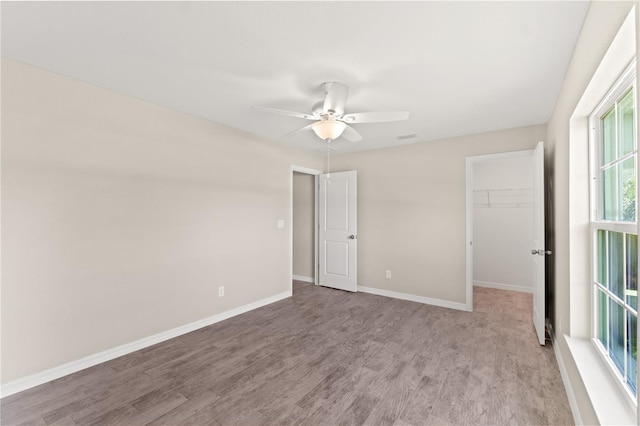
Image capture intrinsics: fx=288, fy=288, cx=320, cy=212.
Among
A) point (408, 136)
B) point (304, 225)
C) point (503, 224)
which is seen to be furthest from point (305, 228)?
point (503, 224)

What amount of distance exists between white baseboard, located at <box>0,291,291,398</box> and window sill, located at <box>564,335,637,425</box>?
335 cm

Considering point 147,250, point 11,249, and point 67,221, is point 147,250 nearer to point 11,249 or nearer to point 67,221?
point 67,221

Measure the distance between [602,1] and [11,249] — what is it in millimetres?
3867

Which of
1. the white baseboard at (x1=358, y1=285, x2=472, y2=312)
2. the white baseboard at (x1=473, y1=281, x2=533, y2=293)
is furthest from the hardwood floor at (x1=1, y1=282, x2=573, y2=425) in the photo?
the white baseboard at (x1=473, y1=281, x2=533, y2=293)

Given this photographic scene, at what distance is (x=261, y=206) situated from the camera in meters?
4.12

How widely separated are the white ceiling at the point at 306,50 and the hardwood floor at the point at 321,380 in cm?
243

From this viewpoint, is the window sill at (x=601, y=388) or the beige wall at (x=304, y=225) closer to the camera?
the window sill at (x=601, y=388)

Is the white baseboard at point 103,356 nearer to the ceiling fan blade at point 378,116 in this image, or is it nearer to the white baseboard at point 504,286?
the ceiling fan blade at point 378,116

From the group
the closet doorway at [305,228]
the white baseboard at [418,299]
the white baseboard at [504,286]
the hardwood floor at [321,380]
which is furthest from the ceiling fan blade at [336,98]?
the white baseboard at [504,286]

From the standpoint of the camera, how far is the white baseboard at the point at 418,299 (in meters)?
3.99

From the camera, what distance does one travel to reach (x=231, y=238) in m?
3.71

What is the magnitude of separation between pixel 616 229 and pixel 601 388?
83cm

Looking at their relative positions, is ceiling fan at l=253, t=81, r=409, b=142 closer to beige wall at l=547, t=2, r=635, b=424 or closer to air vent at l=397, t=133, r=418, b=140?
beige wall at l=547, t=2, r=635, b=424

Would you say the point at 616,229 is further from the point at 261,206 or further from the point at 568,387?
the point at 261,206
